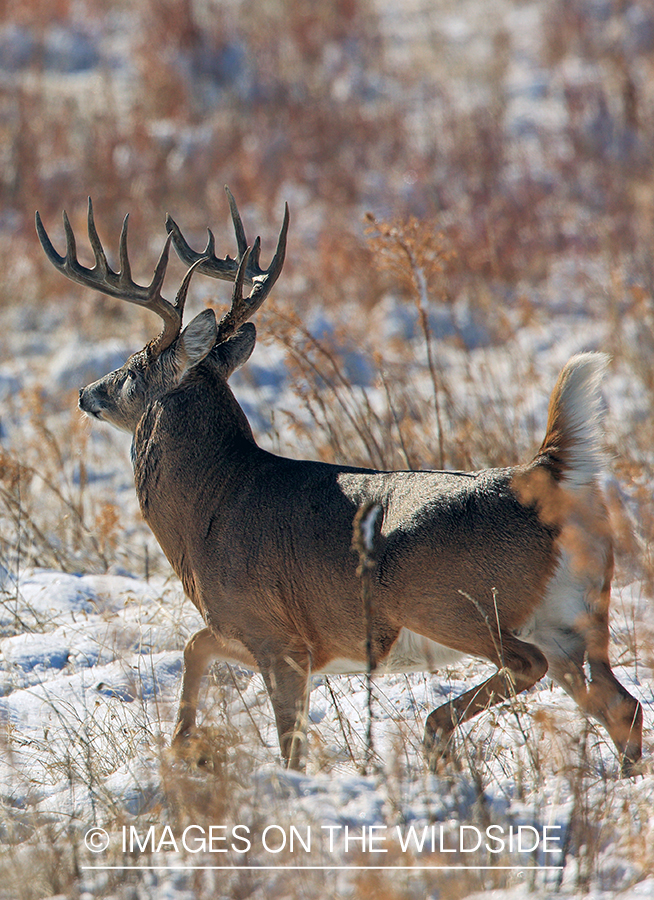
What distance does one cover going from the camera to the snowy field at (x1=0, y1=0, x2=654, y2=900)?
8.96ft

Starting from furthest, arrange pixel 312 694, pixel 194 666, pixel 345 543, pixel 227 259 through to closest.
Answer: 1. pixel 227 259
2. pixel 312 694
3. pixel 194 666
4. pixel 345 543

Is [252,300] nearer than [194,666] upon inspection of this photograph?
No

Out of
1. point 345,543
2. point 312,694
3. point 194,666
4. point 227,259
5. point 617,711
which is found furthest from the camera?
point 227,259

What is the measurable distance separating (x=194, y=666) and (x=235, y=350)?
4.61ft

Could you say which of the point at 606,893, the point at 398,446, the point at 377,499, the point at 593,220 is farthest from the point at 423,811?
the point at 593,220

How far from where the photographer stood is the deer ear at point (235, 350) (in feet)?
14.8

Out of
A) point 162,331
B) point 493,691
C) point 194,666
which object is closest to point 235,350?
point 162,331

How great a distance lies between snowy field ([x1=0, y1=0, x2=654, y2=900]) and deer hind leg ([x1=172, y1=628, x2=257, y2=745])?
9 cm

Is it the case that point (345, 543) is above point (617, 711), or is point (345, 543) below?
above

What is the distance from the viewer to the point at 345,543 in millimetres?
3701

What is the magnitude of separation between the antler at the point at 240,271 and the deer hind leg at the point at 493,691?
1.90 meters

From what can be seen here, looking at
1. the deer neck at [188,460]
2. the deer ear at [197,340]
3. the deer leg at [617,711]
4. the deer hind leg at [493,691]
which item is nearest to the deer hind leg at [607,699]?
the deer leg at [617,711]

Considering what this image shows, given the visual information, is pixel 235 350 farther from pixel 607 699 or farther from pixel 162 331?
pixel 607 699

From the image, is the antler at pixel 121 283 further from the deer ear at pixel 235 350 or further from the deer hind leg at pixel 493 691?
the deer hind leg at pixel 493 691
